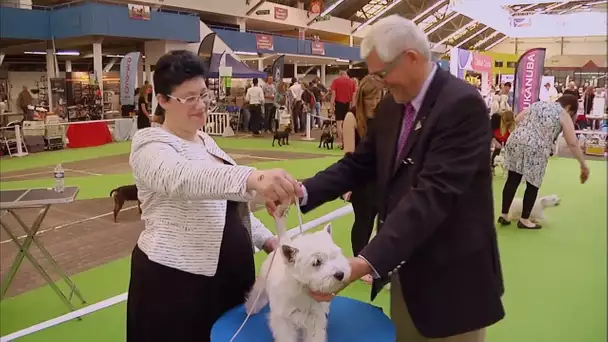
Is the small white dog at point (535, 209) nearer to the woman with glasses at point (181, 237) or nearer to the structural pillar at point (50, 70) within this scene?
the woman with glasses at point (181, 237)

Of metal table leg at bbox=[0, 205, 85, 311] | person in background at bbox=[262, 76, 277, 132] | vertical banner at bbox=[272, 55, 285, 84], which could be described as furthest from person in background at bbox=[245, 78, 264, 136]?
metal table leg at bbox=[0, 205, 85, 311]

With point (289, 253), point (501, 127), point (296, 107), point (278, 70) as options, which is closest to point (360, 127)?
point (289, 253)

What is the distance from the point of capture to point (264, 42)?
22.8 metres

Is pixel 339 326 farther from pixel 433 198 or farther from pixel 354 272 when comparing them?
pixel 433 198

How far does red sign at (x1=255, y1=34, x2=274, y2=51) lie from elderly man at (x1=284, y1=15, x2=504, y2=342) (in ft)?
70.3

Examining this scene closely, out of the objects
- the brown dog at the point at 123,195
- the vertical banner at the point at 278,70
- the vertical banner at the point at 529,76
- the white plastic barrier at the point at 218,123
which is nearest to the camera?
the brown dog at the point at 123,195

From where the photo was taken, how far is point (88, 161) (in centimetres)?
1070

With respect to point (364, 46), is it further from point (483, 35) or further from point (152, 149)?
point (483, 35)

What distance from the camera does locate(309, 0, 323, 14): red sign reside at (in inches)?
961

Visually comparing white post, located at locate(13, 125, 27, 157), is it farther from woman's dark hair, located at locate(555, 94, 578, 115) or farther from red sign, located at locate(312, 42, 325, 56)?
red sign, located at locate(312, 42, 325, 56)

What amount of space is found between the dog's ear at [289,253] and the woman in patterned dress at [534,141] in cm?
472

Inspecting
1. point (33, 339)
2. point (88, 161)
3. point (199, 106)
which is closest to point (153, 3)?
point (88, 161)

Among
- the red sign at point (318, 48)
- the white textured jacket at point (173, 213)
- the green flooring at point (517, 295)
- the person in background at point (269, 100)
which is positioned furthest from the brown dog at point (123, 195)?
the red sign at point (318, 48)

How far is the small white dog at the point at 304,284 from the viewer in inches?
56.4
